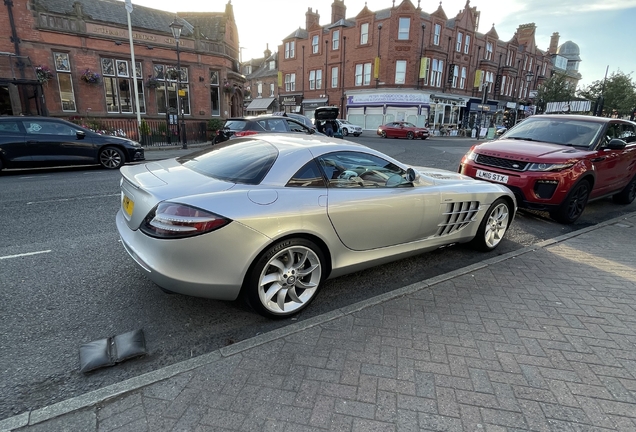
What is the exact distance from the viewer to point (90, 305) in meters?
3.10

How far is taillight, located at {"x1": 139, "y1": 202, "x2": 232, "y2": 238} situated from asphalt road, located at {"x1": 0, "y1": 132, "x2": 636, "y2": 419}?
855mm

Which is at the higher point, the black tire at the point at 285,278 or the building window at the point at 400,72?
the building window at the point at 400,72

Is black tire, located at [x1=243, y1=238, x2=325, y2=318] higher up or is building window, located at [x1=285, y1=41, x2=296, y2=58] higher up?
building window, located at [x1=285, y1=41, x2=296, y2=58]

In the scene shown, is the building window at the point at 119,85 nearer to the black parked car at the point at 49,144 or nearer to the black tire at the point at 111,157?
the black tire at the point at 111,157

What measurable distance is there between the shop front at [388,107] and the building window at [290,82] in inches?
417

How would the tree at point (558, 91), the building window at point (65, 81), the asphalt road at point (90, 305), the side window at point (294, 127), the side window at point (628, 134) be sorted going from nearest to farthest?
the asphalt road at point (90, 305) < the side window at point (628, 134) < the side window at point (294, 127) < the building window at point (65, 81) < the tree at point (558, 91)

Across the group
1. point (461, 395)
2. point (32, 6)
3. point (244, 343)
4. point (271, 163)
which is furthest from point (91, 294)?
point (32, 6)

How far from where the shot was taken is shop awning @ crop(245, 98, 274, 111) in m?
50.4

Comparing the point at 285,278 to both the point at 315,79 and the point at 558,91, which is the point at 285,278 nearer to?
the point at 315,79

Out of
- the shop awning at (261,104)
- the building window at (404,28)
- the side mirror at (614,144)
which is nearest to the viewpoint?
the side mirror at (614,144)

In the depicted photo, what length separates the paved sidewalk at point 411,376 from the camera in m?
2.00

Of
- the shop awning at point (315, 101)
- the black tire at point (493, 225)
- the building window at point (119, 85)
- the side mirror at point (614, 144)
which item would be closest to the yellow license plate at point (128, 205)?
the black tire at point (493, 225)

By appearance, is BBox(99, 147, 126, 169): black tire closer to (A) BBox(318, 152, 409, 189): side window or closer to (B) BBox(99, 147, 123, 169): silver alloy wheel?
(B) BBox(99, 147, 123, 169): silver alloy wheel

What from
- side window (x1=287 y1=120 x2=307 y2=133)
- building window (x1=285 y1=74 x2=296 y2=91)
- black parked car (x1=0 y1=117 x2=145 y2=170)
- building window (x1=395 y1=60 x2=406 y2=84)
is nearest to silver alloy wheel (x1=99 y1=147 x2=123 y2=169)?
black parked car (x1=0 y1=117 x2=145 y2=170)
